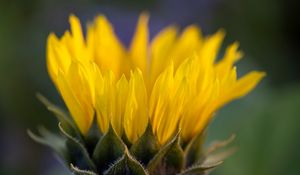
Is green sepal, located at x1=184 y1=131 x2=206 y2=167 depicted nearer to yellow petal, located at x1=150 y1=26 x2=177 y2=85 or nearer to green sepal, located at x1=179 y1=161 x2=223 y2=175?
green sepal, located at x1=179 y1=161 x2=223 y2=175

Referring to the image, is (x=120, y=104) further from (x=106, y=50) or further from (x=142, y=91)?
(x=106, y=50)

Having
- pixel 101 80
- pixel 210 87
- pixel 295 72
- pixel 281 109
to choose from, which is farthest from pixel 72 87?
pixel 295 72

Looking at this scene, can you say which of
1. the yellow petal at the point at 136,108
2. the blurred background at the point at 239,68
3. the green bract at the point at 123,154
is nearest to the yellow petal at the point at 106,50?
the green bract at the point at 123,154

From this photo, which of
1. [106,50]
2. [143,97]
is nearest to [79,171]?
[143,97]

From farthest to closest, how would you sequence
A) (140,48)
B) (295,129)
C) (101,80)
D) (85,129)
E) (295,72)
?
(295,72) → (295,129) → (140,48) → (85,129) → (101,80)

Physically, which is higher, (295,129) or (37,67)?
(37,67)

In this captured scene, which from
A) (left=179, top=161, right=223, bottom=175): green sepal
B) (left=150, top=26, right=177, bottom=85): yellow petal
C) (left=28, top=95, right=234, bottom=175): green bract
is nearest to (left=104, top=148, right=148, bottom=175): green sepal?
(left=28, top=95, right=234, bottom=175): green bract

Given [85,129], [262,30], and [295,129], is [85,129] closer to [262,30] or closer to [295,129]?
[295,129]
